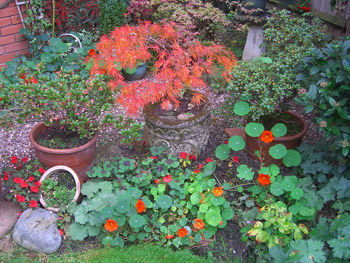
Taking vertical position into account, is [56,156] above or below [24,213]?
above

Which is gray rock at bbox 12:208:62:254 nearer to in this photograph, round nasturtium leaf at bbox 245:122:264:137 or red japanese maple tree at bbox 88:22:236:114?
red japanese maple tree at bbox 88:22:236:114

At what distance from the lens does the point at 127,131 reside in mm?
3064

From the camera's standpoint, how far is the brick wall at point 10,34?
4691mm

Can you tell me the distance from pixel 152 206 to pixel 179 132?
74 centimetres

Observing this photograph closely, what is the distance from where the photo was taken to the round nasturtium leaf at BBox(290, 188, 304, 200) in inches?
102

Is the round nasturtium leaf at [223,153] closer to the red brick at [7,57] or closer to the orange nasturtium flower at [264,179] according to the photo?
the orange nasturtium flower at [264,179]

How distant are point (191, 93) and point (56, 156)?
150 centimetres

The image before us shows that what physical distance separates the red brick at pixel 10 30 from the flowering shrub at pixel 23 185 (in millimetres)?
2625

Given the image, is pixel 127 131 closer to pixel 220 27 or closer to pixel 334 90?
pixel 334 90

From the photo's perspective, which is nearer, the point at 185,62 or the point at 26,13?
the point at 185,62

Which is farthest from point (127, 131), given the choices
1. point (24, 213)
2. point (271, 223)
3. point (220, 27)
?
point (220, 27)

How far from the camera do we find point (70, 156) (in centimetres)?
293

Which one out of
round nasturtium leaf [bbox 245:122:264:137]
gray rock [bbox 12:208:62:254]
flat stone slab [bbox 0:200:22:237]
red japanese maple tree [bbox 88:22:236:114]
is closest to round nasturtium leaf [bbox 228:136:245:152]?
round nasturtium leaf [bbox 245:122:264:137]

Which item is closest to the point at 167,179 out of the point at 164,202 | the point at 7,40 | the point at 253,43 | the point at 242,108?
the point at 164,202
